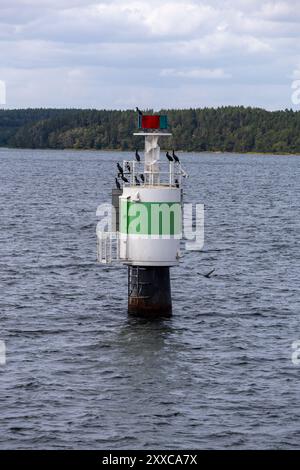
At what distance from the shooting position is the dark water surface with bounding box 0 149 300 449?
30172 millimetres

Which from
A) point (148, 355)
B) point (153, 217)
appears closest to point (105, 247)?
point (153, 217)

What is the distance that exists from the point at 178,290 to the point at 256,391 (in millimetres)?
17671

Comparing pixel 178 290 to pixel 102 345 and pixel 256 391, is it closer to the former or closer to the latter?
pixel 102 345

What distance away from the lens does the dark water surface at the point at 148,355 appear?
3017 cm

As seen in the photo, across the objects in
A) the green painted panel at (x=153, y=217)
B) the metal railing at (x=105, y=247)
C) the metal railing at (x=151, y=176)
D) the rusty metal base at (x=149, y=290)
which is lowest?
the rusty metal base at (x=149, y=290)

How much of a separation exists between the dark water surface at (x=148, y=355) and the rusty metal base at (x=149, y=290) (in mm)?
582

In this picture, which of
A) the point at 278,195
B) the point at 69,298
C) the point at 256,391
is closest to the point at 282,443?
the point at 256,391

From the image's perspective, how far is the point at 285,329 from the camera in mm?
42656

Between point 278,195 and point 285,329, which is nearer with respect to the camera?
point 285,329

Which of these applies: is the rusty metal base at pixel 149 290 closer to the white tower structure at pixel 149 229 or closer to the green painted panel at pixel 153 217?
the white tower structure at pixel 149 229

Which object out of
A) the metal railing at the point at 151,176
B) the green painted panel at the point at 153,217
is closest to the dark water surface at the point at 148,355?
the green painted panel at the point at 153,217

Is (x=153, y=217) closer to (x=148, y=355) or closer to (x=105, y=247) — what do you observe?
(x=105, y=247)

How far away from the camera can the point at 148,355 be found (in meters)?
Result: 37.2

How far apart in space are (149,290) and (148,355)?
3.49 metres
